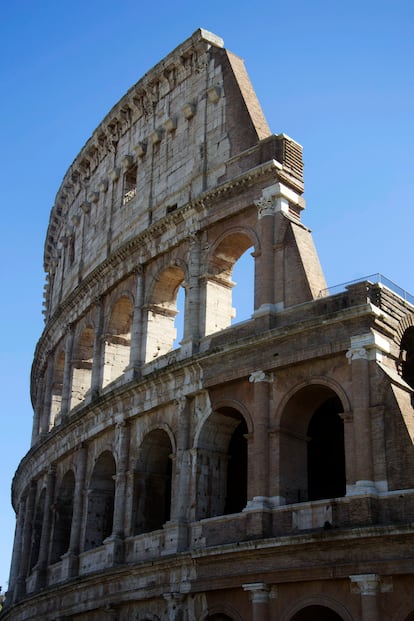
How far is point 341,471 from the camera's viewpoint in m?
19.7

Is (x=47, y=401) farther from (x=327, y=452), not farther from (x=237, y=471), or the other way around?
(x=327, y=452)

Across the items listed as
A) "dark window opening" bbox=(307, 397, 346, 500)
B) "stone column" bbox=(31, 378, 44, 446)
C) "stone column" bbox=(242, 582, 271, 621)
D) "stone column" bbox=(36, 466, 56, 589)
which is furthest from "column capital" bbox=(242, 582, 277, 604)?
"stone column" bbox=(31, 378, 44, 446)

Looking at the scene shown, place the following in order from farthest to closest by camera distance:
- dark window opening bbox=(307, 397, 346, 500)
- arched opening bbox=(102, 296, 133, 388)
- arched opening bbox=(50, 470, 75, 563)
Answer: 1. arched opening bbox=(50, 470, 75, 563)
2. arched opening bbox=(102, 296, 133, 388)
3. dark window opening bbox=(307, 397, 346, 500)

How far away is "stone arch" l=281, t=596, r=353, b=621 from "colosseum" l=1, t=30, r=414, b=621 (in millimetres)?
28

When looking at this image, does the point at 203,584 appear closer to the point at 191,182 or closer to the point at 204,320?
the point at 204,320

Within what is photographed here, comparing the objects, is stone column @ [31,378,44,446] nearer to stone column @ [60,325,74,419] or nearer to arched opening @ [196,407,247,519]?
stone column @ [60,325,74,419]

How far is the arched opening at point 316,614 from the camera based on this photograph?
16.0 meters

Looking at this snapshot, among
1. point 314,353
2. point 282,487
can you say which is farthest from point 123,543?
point 314,353

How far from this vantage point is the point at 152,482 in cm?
2069

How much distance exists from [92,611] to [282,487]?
6549 millimetres

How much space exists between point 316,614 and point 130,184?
13836 mm

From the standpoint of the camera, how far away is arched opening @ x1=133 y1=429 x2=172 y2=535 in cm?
2031

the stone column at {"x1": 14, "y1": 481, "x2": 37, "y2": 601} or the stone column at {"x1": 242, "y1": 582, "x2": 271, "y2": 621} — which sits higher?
the stone column at {"x1": 14, "y1": 481, "x2": 37, "y2": 601}

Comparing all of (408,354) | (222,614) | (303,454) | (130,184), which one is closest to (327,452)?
(303,454)
